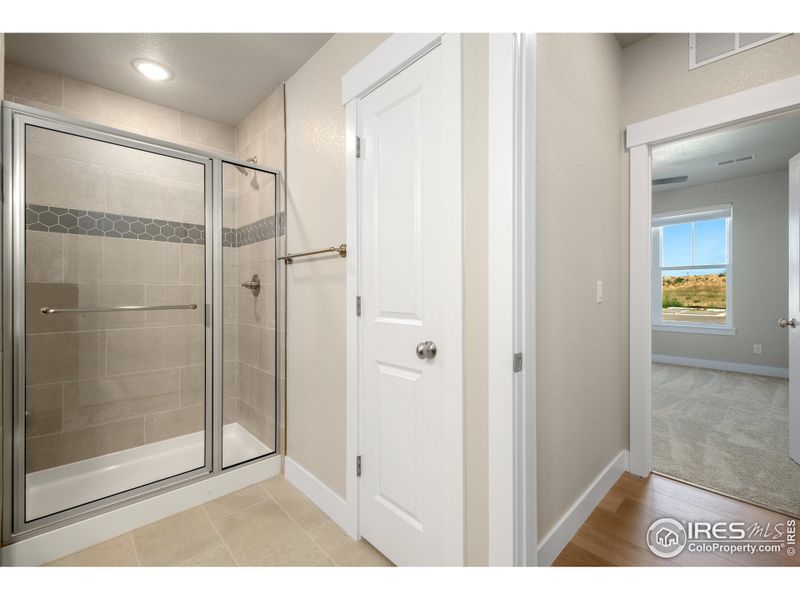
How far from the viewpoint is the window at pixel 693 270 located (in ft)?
16.2

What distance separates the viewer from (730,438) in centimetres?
257

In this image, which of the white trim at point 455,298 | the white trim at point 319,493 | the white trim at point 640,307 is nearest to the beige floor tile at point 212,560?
the white trim at point 319,493

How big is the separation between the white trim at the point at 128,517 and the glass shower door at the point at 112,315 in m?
0.10

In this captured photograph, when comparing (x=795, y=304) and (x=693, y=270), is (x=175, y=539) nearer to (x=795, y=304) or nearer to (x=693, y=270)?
(x=795, y=304)

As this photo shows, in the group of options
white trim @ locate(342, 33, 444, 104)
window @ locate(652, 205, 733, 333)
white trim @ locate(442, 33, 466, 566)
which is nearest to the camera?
white trim @ locate(442, 33, 466, 566)

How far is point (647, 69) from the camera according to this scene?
6.78 feet

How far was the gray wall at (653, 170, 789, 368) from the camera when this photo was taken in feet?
14.2

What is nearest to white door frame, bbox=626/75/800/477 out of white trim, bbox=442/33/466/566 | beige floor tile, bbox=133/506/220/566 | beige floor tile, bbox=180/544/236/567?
white trim, bbox=442/33/466/566

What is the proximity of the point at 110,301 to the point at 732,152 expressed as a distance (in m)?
5.61

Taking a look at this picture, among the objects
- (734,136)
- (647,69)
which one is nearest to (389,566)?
(647,69)

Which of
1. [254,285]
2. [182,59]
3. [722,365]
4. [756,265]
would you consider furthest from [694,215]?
[182,59]

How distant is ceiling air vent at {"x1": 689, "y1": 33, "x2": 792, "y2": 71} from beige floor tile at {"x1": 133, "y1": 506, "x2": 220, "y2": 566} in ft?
10.9

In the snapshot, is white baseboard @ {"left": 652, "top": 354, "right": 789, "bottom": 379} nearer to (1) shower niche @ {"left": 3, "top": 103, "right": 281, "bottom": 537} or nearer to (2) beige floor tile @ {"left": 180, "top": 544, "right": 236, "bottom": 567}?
(1) shower niche @ {"left": 3, "top": 103, "right": 281, "bottom": 537}
